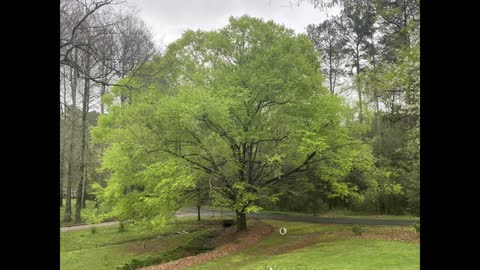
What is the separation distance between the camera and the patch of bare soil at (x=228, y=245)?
850cm

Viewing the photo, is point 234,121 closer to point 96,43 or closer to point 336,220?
point 96,43

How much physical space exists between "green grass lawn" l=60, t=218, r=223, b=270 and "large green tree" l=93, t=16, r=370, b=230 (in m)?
1.28

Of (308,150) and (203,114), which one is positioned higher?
(203,114)

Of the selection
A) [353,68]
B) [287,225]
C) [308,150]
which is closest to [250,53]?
[308,150]

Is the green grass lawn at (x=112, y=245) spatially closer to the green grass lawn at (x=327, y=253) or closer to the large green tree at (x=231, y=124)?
the large green tree at (x=231, y=124)

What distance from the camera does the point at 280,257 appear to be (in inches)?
317

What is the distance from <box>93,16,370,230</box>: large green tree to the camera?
9.90 m

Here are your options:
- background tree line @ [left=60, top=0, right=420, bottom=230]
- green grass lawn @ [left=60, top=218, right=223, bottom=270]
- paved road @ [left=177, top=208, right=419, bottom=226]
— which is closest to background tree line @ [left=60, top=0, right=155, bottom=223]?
background tree line @ [left=60, top=0, right=420, bottom=230]

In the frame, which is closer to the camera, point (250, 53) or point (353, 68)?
point (250, 53)

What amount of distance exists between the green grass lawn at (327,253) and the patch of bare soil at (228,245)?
1.25 ft

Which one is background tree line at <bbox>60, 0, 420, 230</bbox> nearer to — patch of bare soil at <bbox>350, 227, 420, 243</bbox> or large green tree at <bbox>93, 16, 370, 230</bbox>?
large green tree at <bbox>93, 16, 370, 230</bbox>
